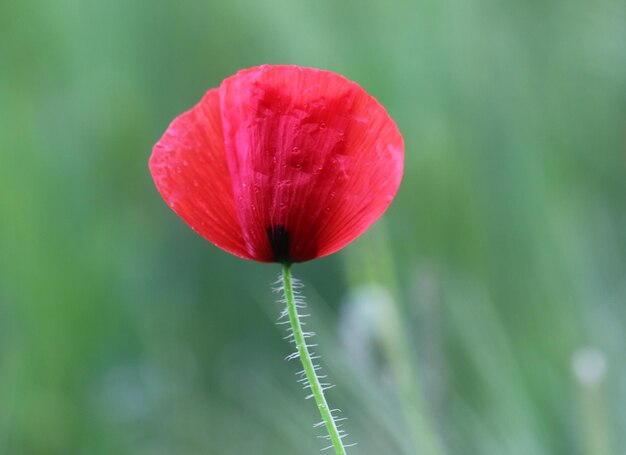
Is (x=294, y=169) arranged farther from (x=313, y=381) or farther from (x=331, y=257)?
(x=331, y=257)

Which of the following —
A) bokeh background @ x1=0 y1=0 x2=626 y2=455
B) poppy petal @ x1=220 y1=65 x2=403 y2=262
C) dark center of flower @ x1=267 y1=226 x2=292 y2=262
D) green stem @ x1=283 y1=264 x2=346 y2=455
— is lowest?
green stem @ x1=283 y1=264 x2=346 y2=455

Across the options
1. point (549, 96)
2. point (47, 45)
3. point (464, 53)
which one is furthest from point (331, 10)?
point (47, 45)

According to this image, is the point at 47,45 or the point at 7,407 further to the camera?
the point at 47,45

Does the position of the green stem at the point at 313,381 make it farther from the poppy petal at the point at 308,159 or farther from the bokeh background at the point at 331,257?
the bokeh background at the point at 331,257

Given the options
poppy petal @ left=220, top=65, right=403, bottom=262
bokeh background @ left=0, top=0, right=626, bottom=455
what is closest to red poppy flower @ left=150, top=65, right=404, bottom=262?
poppy petal @ left=220, top=65, right=403, bottom=262

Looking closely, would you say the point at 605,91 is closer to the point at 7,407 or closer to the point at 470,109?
the point at 470,109

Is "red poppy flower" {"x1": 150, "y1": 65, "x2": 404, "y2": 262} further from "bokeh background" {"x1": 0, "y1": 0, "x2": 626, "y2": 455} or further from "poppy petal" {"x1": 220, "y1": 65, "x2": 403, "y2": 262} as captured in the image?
"bokeh background" {"x1": 0, "y1": 0, "x2": 626, "y2": 455}
